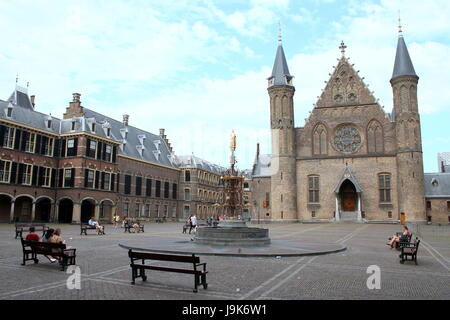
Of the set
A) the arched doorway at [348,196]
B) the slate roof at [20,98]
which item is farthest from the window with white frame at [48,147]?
the arched doorway at [348,196]

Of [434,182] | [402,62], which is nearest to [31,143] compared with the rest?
[402,62]

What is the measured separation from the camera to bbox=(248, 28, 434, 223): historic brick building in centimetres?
4378

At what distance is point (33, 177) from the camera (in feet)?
121

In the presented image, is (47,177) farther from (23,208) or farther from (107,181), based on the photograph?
(107,181)

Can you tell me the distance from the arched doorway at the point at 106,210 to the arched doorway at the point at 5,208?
31.4ft

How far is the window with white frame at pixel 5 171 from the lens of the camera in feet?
111

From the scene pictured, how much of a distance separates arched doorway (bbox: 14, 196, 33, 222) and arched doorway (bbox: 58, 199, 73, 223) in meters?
3.48

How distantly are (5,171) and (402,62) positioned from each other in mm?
45415

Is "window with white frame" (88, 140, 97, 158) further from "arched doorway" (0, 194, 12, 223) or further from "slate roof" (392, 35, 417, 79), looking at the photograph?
"slate roof" (392, 35, 417, 79)

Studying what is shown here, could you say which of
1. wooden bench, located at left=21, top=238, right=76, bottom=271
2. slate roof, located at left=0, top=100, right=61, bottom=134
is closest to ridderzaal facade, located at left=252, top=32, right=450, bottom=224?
slate roof, located at left=0, top=100, right=61, bottom=134

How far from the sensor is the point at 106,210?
44219mm

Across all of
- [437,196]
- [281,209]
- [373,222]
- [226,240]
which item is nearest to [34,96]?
[281,209]

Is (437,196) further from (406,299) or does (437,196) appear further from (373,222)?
(406,299)
